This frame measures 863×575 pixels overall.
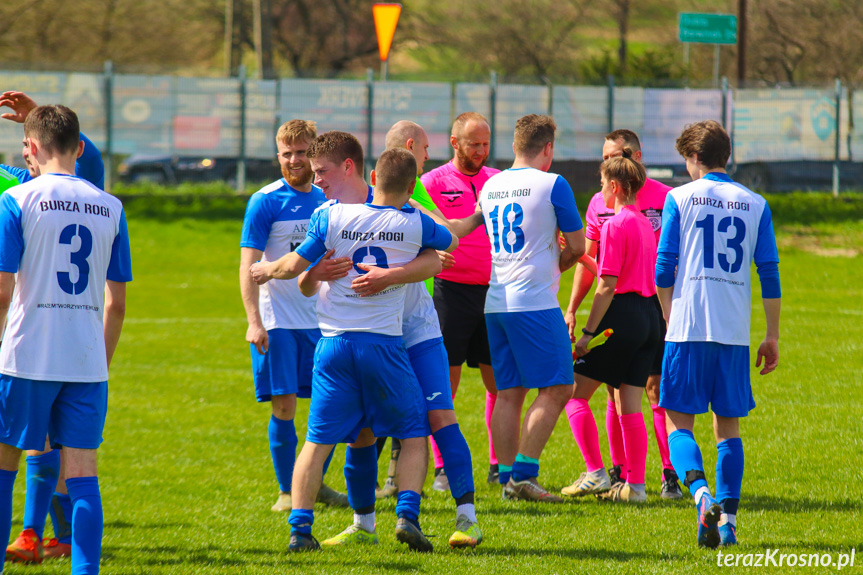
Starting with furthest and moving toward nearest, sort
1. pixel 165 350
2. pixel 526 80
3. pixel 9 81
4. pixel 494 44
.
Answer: pixel 494 44 → pixel 526 80 → pixel 9 81 → pixel 165 350

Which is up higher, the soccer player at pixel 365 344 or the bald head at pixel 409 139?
the bald head at pixel 409 139

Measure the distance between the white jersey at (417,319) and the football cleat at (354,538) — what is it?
1005mm

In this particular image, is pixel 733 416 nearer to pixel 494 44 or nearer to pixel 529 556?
pixel 529 556

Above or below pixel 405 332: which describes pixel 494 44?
above

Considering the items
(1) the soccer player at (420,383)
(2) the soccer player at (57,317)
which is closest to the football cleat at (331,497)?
(1) the soccer player at (420,383)

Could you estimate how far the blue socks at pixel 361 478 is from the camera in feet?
16.1

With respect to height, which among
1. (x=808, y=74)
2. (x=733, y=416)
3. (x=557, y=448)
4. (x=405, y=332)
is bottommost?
(x=557, y=448)

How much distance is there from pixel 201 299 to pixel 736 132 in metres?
13.8

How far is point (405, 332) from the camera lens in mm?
4949

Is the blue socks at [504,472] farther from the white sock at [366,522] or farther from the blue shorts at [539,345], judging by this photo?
the white sock at [366,522]

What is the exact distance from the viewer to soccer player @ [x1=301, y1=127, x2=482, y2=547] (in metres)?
4.81

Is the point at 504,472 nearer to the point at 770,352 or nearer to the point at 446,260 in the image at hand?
the point at 446,260

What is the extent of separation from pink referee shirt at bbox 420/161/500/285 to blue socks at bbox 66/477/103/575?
120 inches

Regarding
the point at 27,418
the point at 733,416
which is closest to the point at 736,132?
the point at 733,416
